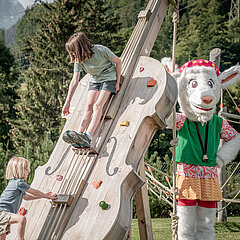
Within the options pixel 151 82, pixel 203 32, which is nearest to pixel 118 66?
pixel 151 82

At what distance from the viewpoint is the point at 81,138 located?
2.87 metres

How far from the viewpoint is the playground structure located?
2625 millimetres

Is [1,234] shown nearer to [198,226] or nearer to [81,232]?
[81,232]

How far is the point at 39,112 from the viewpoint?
51.2ft

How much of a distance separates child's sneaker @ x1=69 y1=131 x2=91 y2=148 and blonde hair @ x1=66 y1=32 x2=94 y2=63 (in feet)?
2.43

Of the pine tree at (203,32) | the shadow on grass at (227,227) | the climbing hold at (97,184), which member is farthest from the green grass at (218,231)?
the pine tree at (203,32)

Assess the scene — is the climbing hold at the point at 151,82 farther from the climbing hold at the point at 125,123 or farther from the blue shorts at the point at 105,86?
the climbing hold at the point at 125,123

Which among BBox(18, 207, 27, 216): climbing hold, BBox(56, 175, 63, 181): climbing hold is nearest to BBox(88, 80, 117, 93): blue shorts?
BBox(56, 175, 63, 181): climbing hold

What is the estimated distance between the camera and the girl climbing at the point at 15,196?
2609 mm

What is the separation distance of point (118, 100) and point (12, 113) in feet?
53.6

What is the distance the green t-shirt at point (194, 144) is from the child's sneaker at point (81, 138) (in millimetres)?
988

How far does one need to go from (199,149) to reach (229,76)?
953mm

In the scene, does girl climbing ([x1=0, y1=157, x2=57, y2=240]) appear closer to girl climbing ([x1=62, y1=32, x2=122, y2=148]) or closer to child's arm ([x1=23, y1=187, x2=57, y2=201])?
child's arm ([x1=23, y1=187, x2=57, y2=201])

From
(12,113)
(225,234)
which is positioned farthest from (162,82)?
(12,113)
